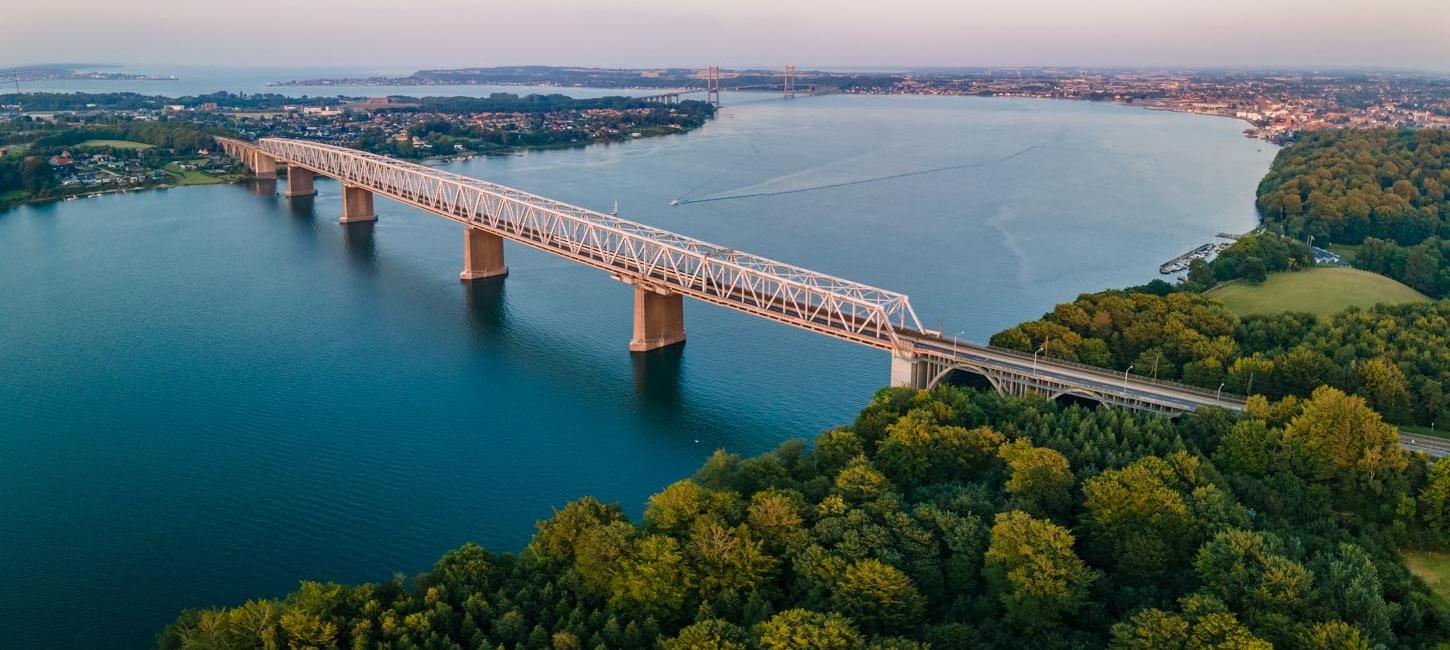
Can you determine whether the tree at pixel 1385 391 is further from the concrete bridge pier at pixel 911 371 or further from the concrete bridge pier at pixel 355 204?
the concrete bridge pier at pixel 355 204

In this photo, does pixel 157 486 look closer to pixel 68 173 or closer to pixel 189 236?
pixel 189 236

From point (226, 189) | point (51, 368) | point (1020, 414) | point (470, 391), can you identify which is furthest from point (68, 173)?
point (1020, 414)

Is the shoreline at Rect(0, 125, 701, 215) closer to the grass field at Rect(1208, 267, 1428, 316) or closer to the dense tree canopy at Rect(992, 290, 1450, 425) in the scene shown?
the grass field at Rect(1208, 267, 1428, 316)

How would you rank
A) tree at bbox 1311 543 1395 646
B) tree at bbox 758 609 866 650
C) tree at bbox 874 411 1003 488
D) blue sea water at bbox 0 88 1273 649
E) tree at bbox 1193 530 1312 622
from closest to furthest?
tree at bbox 758 609 866 650, tree at bbox 1311 543 1395 646, tree at bbox 1193 530 1312 622, tree at bbox 874 411 1003 488, blue sea water at bbox 0 88 1273 649

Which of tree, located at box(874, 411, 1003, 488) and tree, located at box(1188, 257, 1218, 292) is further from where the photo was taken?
tree, located at box(1188, 257, 1218, 292)

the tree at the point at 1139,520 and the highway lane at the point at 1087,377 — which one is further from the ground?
the highway lane at the point at 1087,377

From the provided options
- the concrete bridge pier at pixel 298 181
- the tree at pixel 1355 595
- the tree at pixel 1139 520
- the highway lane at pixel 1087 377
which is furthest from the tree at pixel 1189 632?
the concrete bridge pier at pixel 298 181

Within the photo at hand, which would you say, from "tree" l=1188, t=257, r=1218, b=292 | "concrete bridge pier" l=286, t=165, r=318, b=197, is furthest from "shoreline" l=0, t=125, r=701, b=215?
"tree" l=1188, t=257, r=1218, b=292
